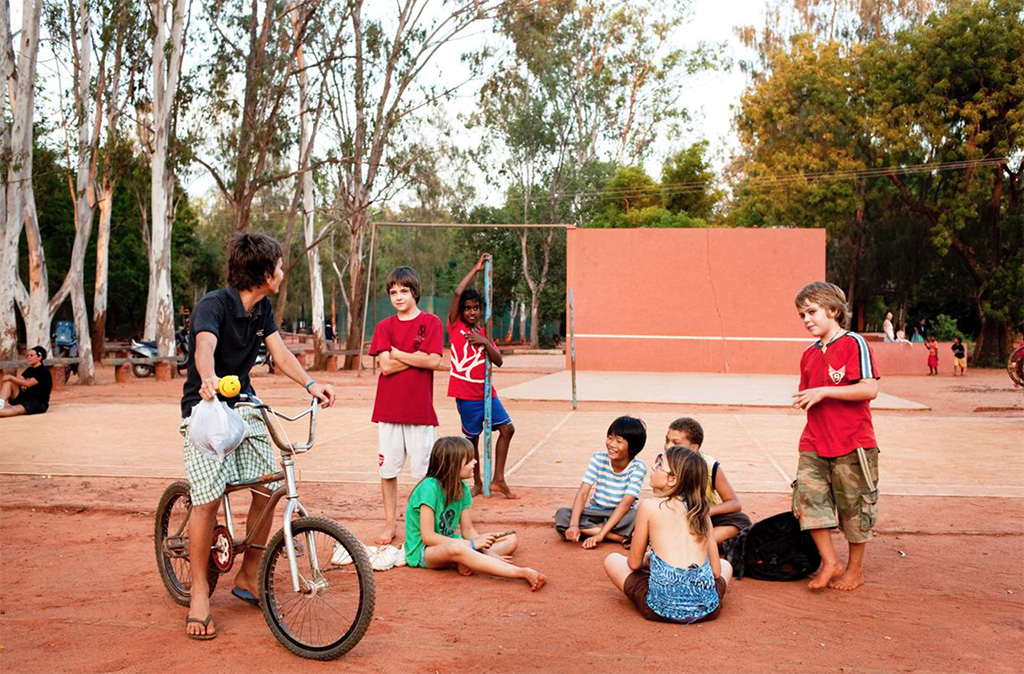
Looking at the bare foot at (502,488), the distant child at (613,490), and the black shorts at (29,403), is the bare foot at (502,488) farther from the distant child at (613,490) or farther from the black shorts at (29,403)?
the black shorts at (29,403)

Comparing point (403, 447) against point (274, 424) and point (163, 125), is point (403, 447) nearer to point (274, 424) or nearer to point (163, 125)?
point (274, 424)

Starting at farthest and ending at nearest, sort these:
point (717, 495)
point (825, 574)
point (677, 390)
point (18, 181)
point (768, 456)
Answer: point (18, 181), point (677, 390), point (768, 456), point (717, 495), point (825, 574)

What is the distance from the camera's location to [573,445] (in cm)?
1038

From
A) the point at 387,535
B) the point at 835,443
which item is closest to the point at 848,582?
the point at 835,443

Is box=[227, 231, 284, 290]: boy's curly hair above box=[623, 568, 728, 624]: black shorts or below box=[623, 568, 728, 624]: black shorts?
above

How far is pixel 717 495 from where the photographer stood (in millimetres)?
5426

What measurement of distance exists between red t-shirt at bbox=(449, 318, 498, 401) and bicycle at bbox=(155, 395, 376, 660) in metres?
2.86

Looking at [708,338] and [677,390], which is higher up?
[708,338]

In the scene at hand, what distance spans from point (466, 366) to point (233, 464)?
9.89 feet

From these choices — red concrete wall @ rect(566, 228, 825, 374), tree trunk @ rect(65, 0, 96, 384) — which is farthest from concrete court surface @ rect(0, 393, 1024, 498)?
tree trunk @ rect(65, 0, 96, 384)

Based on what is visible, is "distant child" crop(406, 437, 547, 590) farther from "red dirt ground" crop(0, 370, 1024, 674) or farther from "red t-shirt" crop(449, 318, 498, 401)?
"red t-shirt" crop(449, 318, 498, 401)

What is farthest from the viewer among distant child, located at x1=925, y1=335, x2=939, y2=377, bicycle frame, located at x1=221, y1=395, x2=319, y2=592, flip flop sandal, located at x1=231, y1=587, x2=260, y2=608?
distant child, located at x1=925, y1=335, x2=939, y2=377

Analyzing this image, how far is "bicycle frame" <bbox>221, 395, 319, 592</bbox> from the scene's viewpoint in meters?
3.94

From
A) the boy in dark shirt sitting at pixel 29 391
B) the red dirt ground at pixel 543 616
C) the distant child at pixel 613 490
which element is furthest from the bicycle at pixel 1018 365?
the boy in dark shirt sitting at pixel 29 391
